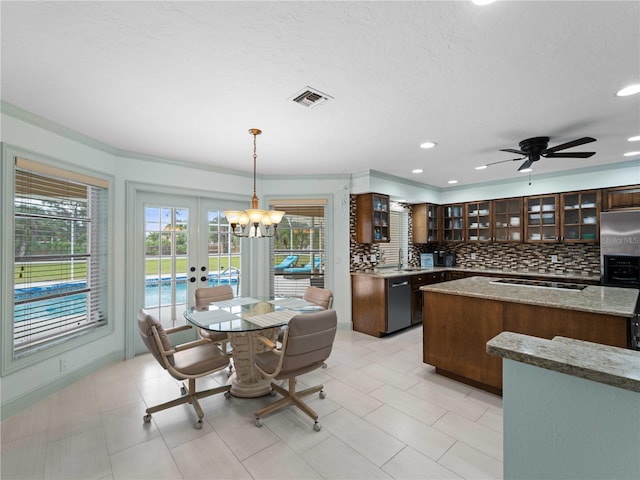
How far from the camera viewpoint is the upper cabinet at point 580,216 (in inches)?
177

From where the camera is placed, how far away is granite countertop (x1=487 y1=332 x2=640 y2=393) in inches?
33.2

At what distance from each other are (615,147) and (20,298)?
20.4 feet

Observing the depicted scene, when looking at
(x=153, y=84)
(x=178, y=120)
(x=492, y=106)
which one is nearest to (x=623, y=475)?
(x=492, y=106)

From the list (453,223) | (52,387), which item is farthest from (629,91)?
(52,387)

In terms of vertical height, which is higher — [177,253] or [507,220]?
[507,220]

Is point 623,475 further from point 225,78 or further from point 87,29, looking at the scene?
point 87,29

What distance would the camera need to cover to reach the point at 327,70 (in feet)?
6.23

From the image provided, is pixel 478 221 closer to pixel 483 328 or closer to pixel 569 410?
pixel 483 328

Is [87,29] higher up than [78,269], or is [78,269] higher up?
[87,29]

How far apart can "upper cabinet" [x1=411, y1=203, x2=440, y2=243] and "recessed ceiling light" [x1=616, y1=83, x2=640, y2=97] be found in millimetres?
3725

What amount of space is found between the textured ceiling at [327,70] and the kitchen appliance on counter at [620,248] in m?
1.31

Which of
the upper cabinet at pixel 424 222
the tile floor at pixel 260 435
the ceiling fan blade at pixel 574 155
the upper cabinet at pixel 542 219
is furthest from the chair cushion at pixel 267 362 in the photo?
the upper cabinet at pixel 542 219

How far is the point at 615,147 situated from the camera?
3.51 m

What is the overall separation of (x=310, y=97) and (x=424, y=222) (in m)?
4.31
